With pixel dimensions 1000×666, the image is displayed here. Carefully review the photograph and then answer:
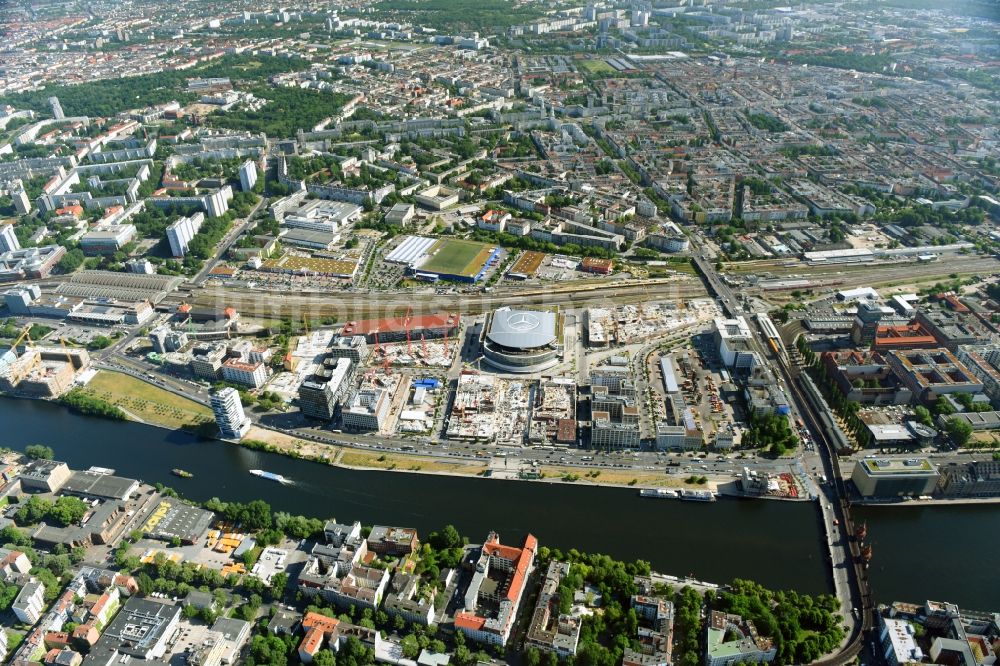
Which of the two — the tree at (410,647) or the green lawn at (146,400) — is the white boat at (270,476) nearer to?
the green lawn at (146,400)

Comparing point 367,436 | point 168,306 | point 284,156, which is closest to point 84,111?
point 284,156

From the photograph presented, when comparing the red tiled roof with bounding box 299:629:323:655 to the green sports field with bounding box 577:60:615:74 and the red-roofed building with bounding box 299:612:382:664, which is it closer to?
the red-roofed building with bounding box 299:612:382:664

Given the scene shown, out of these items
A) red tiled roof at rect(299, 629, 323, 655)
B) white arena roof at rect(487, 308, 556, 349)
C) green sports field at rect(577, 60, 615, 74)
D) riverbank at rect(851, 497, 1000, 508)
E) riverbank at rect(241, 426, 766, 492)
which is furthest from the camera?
green sports field at rect(577, 60, 615, 74)

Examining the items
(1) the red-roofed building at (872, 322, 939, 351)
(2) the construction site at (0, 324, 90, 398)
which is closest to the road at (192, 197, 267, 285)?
(2) the construction site at (0, 324, 90, 398)

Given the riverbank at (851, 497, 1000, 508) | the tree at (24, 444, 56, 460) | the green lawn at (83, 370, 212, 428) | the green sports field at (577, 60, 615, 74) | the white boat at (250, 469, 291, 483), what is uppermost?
the green sports field at (577, 60, 615, 74)

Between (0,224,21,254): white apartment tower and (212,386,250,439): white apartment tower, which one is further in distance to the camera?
(0,224,21,254): white apartment tower

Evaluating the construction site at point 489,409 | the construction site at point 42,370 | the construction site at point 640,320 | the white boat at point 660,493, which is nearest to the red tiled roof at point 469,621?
the white boat at point 660,493
